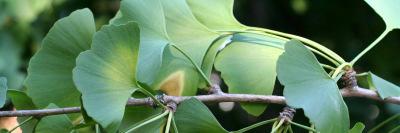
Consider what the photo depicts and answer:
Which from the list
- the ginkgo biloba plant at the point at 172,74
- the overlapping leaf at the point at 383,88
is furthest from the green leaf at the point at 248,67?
the overlapping leaf at the point at 383,88

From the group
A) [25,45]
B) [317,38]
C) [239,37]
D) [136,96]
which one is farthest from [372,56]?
[136,96]

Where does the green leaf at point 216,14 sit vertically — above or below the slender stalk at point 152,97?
above

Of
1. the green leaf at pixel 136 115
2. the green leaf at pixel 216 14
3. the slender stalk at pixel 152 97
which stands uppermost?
the green leaf at pixel 216 14

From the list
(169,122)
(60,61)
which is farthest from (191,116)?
(60,61)

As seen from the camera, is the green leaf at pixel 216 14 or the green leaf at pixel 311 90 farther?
the green leaf at pixel 216 14

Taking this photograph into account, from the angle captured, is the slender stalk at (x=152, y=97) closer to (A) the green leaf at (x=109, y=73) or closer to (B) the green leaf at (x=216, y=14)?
(A) the green leaf at (x=109, y=73)

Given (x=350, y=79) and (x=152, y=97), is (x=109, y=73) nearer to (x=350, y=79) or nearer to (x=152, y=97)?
(x=152, y=97)

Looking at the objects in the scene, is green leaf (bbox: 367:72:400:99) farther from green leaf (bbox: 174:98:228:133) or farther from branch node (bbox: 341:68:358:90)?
green leaf (bbox: 174:98:228:133)

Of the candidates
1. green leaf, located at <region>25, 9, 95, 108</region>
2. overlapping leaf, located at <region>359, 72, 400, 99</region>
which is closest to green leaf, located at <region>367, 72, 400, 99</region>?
overlapping leaf, located at <region>359, 72, 400, 99</region>
